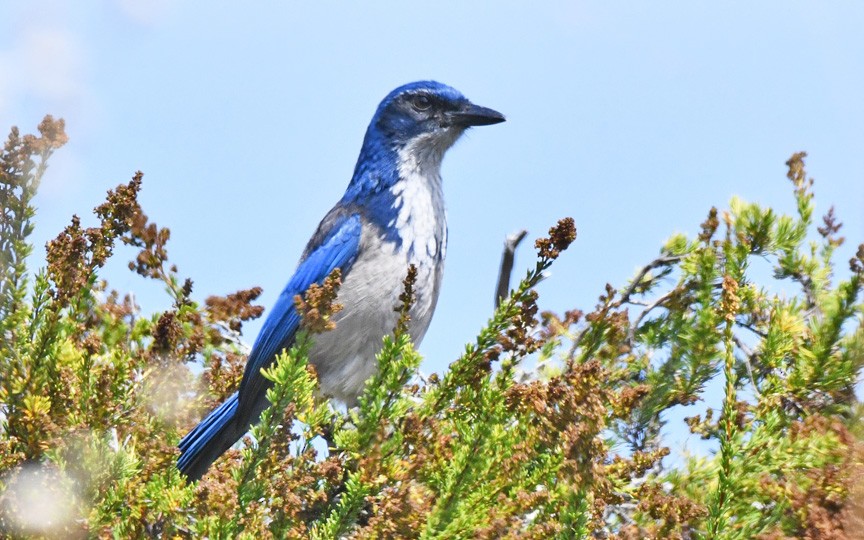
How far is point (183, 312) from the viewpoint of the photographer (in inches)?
129

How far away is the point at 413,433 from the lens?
2605 millimetres

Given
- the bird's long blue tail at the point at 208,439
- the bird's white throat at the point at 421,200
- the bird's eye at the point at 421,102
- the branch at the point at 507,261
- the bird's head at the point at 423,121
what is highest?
the bird's eye at the point at 421,102

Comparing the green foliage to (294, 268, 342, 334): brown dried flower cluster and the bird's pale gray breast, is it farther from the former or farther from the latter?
the bird's pale gray breast

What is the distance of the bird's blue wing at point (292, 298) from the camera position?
4332 millimetres

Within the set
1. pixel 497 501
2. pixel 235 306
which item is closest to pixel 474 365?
pixel 497 501

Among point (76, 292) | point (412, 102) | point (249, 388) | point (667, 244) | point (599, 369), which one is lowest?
point (599, 369)

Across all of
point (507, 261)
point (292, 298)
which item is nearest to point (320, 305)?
point (507, 261)

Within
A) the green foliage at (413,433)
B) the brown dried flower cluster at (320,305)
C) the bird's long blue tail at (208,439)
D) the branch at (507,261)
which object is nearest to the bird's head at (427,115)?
the branch at (507,261)

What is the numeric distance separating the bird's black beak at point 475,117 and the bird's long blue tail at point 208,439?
87.2 inches

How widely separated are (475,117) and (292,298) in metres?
1.70

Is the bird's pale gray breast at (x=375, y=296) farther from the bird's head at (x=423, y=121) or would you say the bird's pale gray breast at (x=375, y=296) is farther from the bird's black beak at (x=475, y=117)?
the bird's black beak at (x=475, y=117)

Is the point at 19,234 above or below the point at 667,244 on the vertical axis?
below

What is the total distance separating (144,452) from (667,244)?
2158mm

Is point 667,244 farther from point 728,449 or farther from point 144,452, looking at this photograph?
point 144,452
